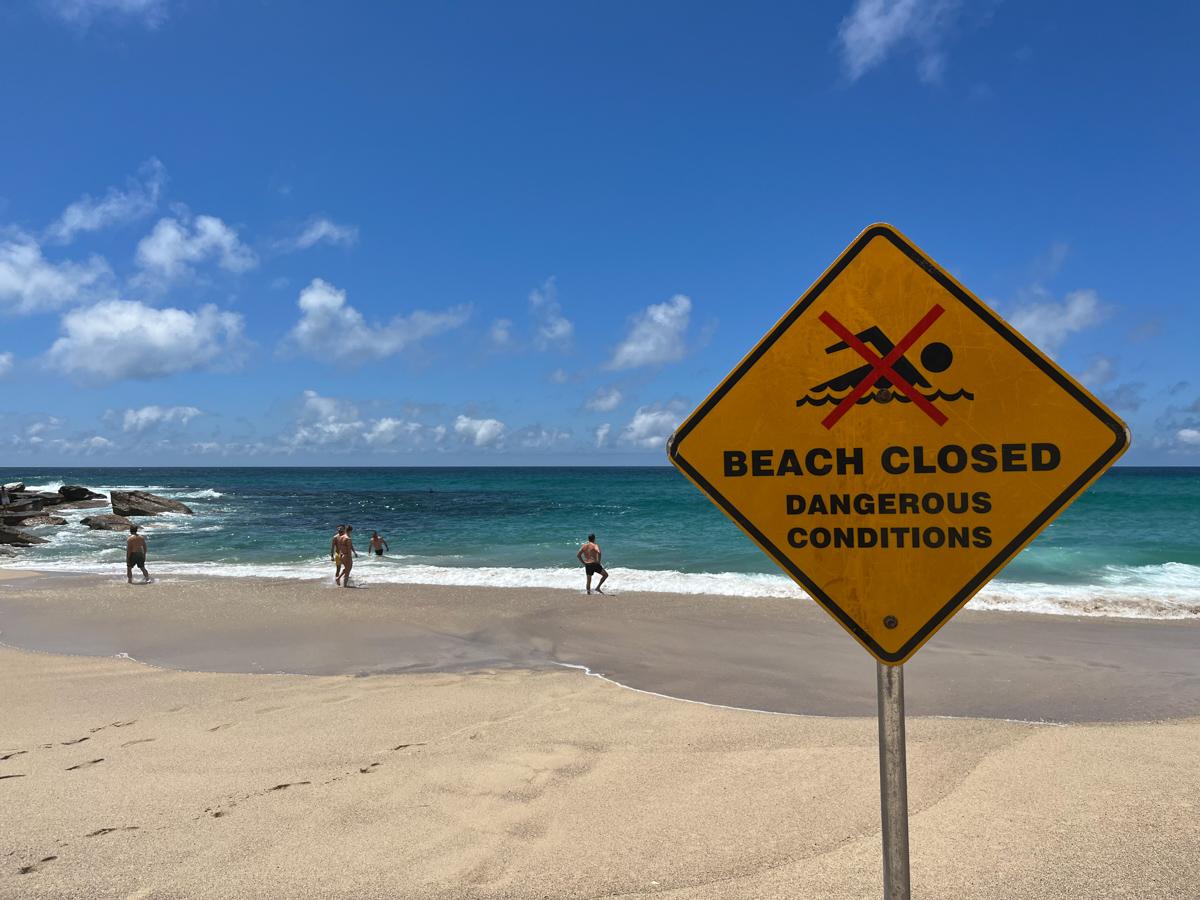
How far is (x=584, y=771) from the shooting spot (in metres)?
5.48

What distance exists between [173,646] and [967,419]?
1234 centimetres

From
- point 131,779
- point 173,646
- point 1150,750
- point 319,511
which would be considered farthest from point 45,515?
point 1150,750

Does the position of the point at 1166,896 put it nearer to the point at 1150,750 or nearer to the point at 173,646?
the point at 1150,750

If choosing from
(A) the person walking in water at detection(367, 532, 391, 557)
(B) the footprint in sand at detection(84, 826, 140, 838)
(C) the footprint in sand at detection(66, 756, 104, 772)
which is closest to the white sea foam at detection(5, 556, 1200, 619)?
(A) the person walking in water at detection(367, 532, 391, 557)

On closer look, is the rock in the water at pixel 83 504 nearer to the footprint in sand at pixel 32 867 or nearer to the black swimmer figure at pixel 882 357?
the footprint in sand at pixel 32 867

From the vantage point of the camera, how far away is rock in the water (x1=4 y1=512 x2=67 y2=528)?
117 ft

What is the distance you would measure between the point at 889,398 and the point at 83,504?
201ft

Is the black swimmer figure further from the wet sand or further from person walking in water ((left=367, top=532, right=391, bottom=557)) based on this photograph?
person walking in water ((left=367, top=532, right=391, bottom=557))

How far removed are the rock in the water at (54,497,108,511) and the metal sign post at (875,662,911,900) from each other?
57005mm

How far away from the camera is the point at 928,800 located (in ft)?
15.8

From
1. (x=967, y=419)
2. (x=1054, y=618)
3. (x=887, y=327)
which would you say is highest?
(x=887, y=327)

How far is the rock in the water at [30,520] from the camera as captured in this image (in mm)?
35516

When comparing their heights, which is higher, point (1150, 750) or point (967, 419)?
point (967, 419)

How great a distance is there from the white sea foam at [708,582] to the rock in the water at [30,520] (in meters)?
13.3
